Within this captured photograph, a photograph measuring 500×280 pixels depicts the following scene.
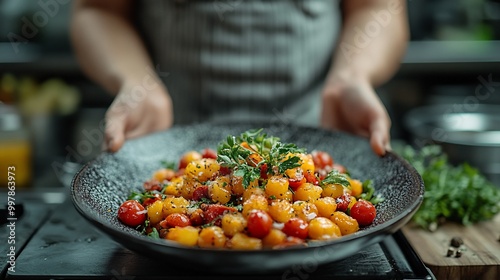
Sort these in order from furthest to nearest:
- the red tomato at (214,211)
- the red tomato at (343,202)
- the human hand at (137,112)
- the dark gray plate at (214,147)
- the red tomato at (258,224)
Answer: the human hand at (137,112)
the red tomato at (343,202)
the red tomato at (214,211)
the red tomato at (258,224)
the dark gray plate at (214,147)

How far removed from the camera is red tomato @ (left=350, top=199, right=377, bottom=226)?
1243 millimetres

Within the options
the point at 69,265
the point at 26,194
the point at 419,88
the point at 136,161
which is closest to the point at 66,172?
the point at 26,194

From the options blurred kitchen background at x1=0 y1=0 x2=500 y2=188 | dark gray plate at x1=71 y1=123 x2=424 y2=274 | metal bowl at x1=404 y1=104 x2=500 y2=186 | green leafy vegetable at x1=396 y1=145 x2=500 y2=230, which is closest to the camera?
dark gray plate at x1=71 y1=123 x2=424 y2=274

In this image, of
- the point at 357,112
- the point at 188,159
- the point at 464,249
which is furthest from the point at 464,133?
the point at 188,159

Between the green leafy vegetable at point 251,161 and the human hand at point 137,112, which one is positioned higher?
the green leafy vegetable at point 251,161

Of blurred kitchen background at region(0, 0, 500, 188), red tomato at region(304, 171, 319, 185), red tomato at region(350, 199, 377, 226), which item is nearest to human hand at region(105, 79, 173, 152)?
red tomato at region(304, 171, 319, 185)

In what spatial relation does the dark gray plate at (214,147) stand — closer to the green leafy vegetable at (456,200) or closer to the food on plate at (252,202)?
the food on plate at (252,202)

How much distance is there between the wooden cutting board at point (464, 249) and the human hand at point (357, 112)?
25 cm

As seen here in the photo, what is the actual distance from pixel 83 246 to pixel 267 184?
1.51 feet

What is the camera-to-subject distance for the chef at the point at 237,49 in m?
2.13

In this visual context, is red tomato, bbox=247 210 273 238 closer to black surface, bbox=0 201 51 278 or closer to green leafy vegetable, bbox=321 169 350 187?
green leafy vegetable, bbox=321 169 350 187

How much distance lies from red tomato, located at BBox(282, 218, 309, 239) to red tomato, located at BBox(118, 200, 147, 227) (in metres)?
0.34

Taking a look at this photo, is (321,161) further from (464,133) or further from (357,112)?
(464,133)

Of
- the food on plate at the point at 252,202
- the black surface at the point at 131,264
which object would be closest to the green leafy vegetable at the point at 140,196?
the food on plate at the point at 252,202
